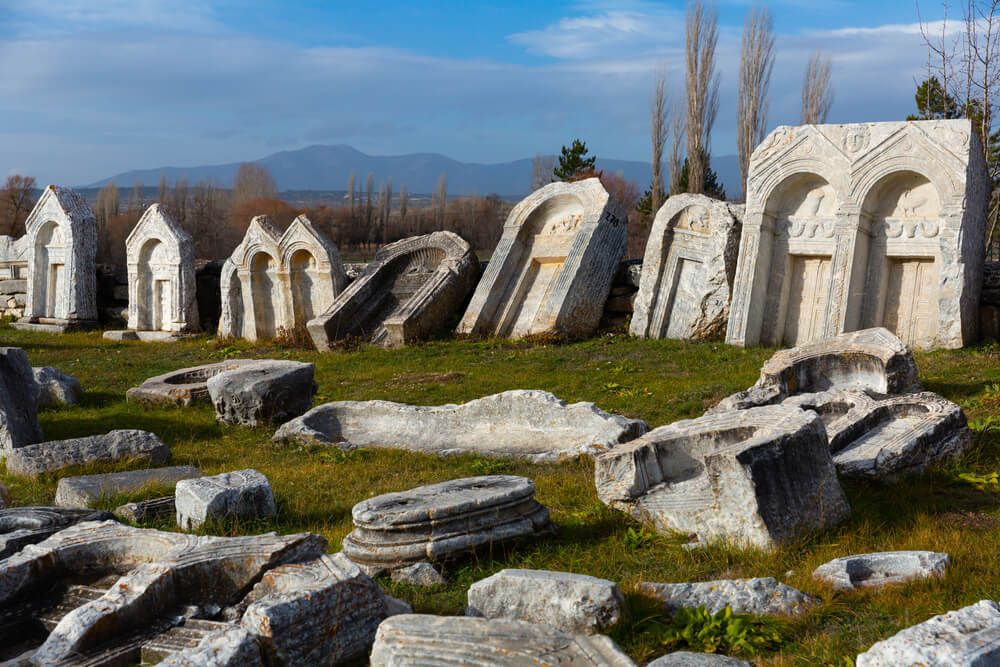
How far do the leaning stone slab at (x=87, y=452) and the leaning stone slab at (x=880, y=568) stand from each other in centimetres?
491

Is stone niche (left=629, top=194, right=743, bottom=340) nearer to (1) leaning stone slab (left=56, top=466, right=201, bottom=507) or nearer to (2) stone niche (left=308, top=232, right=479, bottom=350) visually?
(2) stone niche (left=308, top=232, right=479, bottom=350)

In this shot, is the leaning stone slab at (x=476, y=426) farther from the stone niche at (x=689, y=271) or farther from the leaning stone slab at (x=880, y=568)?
the stone niche at (x=689, y=271)

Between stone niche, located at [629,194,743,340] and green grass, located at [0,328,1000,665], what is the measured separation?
0.55 metres

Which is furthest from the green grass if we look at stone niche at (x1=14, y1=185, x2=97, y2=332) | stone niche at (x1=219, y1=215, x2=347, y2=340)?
stone niche at (x1=14, y1=185, x2=97, y2=332)

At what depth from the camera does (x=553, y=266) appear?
42.3 ft

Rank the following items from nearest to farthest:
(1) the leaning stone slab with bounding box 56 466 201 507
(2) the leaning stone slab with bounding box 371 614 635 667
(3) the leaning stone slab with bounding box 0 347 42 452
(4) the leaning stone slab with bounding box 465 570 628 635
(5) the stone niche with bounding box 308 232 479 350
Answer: (2) the leaning stone slab with bounding box 371 614 635 667 < (4) the leaning stone slab with bounding box 465 570 628 635 < (1) the leaning stone slab with bounding box 56 466 201 507 < (3) the leaning stone slab with bounding box 0 347 42 452 < (5) the stone niche with bounding box 308 232 479 350

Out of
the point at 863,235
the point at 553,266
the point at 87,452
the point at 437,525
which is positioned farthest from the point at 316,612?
the point at 553,266

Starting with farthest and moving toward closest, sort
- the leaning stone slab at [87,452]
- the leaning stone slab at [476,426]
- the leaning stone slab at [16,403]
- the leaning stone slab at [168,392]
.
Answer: the leaning stone slab at [168,392]
the leaning stone slab at [16,403]
the leaning stone slab at [476,426]
the leaning stone slab at [87,452]

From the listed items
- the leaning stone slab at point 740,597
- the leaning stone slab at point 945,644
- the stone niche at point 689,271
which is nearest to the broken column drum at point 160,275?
the stone niche at point 689,271

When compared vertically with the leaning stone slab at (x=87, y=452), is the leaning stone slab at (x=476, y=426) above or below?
above

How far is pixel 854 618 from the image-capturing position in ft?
10.8

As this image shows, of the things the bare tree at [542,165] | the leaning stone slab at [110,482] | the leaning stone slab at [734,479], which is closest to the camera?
the leaning stone slab at [734,479]

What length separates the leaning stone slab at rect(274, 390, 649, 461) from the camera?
660 cm

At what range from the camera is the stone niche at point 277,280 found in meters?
13.5
